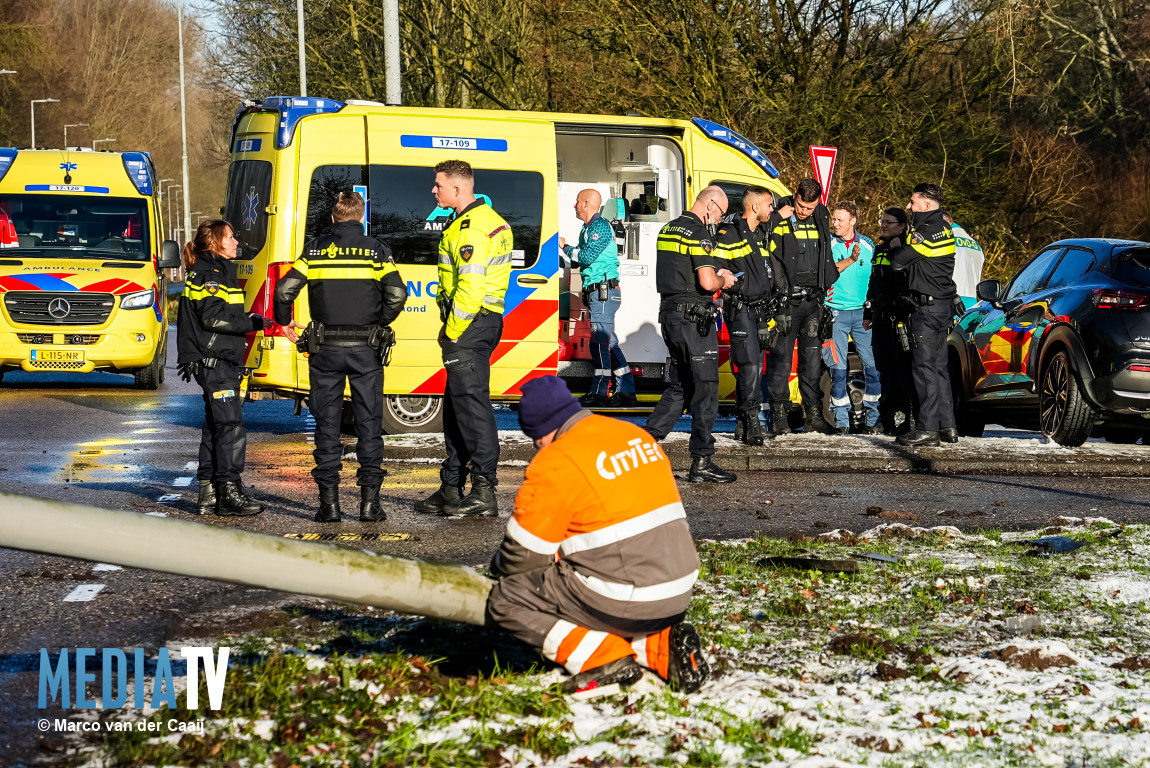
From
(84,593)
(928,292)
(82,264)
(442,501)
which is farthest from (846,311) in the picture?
(82,264)

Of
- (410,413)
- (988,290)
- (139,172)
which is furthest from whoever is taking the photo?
(139,172)

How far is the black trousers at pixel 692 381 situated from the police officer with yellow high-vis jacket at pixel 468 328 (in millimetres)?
1766

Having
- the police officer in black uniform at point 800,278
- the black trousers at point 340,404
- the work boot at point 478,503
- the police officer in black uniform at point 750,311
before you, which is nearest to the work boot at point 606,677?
the black trousers at point 340,404

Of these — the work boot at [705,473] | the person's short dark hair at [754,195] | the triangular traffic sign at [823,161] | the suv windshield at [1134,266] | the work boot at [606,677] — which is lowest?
the work boot at [705,473]

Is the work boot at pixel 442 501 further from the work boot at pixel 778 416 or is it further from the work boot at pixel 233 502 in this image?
the work boot at pixel 778 416

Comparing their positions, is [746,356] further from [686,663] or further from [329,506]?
[686,663]

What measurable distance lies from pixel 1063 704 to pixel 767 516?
3918 millimetres

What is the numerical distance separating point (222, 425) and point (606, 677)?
13.7 feet

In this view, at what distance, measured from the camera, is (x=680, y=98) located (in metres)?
20.6

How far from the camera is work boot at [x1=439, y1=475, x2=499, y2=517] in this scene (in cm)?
814

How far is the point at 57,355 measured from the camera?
15.7 m

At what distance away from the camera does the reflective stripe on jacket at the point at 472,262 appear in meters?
7.85
